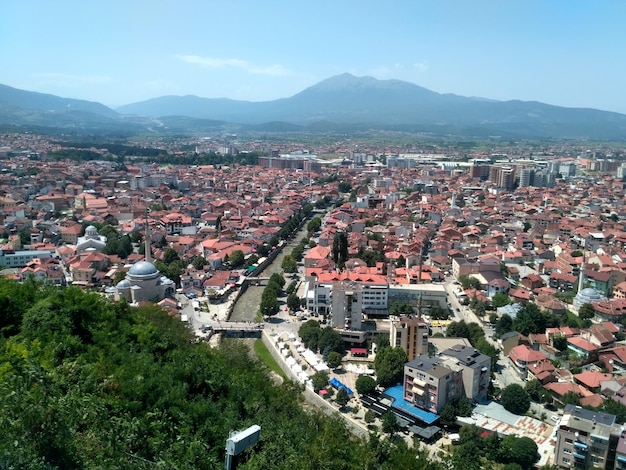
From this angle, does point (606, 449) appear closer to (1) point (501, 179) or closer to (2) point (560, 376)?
(2) point (560, 376)

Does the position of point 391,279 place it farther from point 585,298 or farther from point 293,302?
point 585,298

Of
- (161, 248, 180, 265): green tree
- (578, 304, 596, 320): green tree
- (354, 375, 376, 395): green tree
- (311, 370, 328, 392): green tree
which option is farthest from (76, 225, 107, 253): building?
(578, 304, 596, 320): green tree

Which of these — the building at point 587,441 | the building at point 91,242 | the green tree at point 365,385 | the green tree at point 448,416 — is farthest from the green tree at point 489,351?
the building at point 91,242

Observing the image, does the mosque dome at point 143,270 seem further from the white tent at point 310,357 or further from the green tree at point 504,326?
the green tree at point 504,326

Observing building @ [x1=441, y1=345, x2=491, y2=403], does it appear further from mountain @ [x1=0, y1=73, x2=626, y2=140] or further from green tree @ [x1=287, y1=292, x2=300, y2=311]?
mountain @ [x1=0, y1=73, x2=626, y2=140]

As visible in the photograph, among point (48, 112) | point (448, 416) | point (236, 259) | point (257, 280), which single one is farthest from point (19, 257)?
point (48, 112)

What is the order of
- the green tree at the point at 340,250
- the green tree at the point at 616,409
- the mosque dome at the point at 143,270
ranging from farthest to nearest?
the green tree at the point at 340,250 < the mosque dome at the point at 143,270 < the green tree at the point at 616,409
